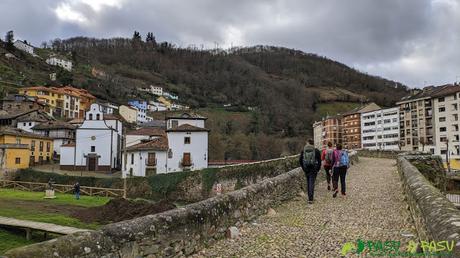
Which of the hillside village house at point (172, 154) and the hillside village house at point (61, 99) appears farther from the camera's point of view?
the hillside village house at point (61, 99)

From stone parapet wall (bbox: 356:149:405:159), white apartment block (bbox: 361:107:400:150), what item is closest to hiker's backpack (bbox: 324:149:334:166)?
stone parapet wall (bbox: 356:149:405:159)

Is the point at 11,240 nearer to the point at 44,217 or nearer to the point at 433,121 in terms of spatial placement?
the point at 44,217

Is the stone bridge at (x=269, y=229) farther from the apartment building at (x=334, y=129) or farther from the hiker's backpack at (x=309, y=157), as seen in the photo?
the apartment building at (x=334, y=129)

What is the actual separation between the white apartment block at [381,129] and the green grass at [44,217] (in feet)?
292

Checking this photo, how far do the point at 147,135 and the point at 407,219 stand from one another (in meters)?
55.7

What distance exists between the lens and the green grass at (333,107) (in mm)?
153050

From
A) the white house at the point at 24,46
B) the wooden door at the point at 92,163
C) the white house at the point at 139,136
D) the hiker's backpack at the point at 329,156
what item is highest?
the white house at the point at 24,46

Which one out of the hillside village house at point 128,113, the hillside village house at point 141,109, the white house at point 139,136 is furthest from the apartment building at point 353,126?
the white house at point 139,136

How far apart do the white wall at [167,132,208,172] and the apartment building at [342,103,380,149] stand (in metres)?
73.2

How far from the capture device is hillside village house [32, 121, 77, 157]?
6631 centimetres

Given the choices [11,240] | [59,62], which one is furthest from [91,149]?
[59,62]

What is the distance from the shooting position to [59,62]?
518ft

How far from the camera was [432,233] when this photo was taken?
16.9 feet

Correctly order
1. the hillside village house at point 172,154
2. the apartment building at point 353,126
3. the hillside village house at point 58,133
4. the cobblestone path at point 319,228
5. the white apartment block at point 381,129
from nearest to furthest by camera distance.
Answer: the cobblestone path at point 319,228 → the hillside village house at point 172,154 → the hillside village house at point 58,133 → the white apartment block at point 381,129 → the apartment building at point 353,126
